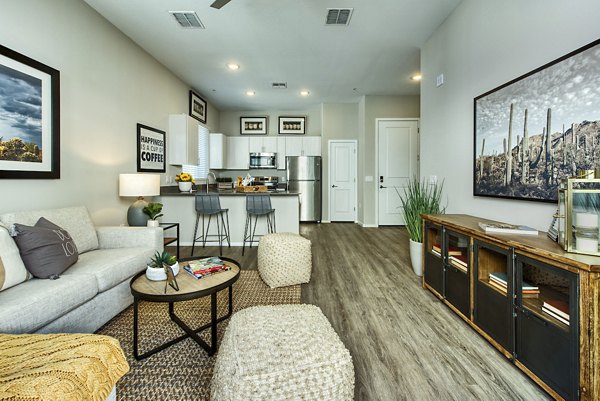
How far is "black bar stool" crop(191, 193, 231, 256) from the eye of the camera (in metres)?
4.33

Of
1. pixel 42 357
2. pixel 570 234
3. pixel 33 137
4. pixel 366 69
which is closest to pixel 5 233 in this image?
pixel 33 137

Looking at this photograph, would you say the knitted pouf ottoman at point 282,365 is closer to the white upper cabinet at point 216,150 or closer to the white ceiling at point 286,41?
the white ceiling at point 286,41

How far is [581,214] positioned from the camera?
4.49 ft

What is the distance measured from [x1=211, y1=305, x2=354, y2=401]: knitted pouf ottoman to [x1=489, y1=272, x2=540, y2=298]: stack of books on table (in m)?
1.14

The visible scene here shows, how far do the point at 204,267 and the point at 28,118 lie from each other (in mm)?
1906

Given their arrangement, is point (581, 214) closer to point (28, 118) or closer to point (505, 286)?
point (505, 286)

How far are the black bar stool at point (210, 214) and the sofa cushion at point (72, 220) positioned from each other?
167 cm

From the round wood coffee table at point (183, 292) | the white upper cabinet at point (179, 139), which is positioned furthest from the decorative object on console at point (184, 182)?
the round wood coffee table at point (183, 292)

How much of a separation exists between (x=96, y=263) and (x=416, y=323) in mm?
2416

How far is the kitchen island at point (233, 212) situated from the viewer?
4.60 m

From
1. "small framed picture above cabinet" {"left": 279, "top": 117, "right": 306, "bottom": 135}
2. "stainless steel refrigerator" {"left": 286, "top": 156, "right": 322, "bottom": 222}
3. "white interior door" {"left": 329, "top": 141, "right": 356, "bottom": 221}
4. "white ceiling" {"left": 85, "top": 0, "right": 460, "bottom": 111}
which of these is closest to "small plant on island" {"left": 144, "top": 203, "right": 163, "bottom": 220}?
"white ceiling" {"left": 85, "top": 0, "right": 460, "bottom": 111}

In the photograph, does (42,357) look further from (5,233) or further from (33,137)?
(33,137)

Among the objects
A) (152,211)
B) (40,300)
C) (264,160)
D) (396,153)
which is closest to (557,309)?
(40,300)

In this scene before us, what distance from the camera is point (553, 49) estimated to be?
1.82 m
